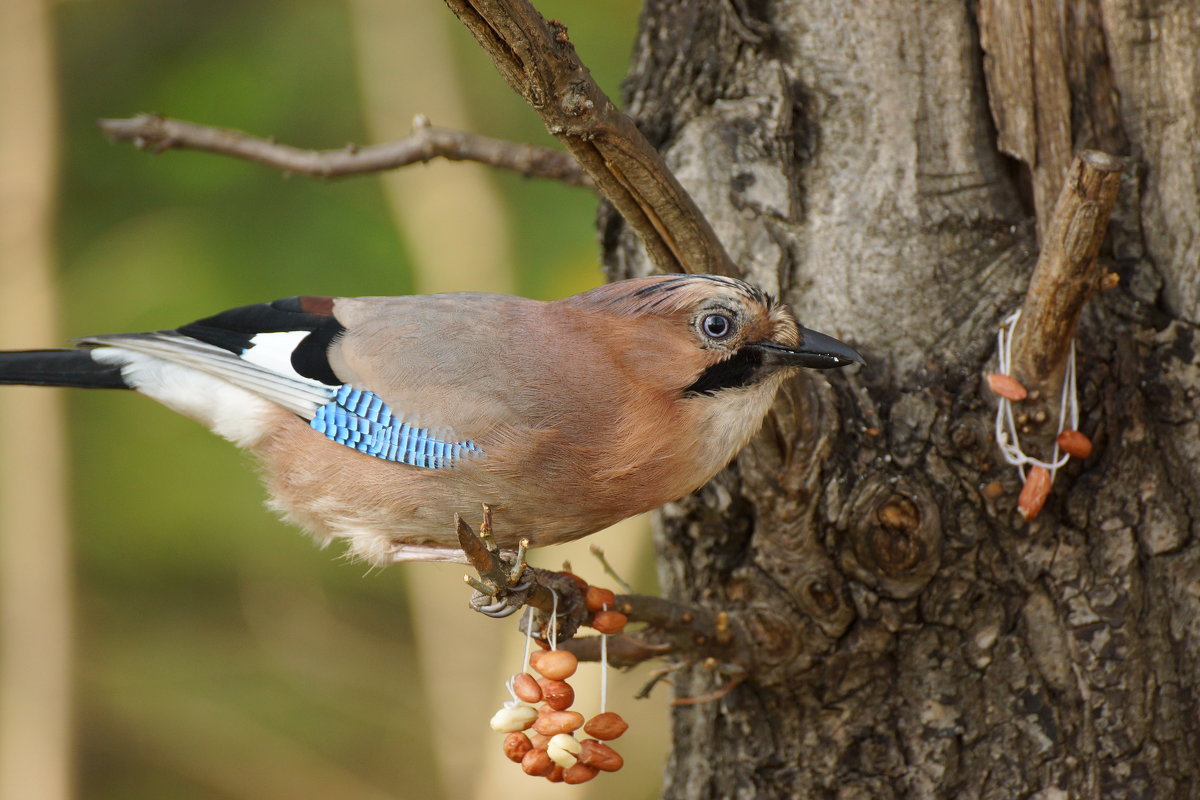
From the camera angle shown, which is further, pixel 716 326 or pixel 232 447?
pixel 232 447

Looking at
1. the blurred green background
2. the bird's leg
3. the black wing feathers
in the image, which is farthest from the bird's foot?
the blurred green background

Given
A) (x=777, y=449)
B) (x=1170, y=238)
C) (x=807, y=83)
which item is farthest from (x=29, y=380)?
(x=1170, y=238)

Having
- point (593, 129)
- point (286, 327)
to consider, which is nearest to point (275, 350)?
point (286, 327)

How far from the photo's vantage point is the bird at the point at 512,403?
6.61 ft

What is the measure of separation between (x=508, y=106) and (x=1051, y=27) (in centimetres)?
253

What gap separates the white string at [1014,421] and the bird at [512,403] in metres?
0.33

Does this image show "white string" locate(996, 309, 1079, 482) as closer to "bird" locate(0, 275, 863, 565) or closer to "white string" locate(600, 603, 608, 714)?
"bird" locate(0, 275, 863, 565)

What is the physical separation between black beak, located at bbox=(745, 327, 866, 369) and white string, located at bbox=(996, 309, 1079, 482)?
290 mm

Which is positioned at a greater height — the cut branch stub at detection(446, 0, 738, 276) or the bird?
the cut branch stub at detection(446, 0, 738, 276)

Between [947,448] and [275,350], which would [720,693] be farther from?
[275,350]

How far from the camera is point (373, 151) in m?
2.38

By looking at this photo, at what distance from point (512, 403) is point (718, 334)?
0.41 meters

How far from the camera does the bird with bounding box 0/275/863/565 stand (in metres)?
2.02

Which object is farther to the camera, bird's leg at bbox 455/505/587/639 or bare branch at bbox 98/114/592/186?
bare branch at bbox 98/114/592/186
